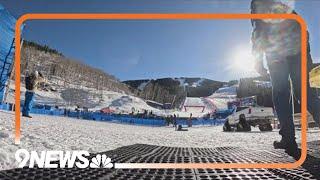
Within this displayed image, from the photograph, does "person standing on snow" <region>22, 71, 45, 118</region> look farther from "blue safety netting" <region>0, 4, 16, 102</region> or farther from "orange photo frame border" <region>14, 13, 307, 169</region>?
"orange photo frame border" <region>14, 13, 307, 169</region>

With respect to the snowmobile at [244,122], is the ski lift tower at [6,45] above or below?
above

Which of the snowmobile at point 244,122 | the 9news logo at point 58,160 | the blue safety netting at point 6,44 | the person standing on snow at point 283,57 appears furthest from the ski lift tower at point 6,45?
the snowmobile at point 244,122

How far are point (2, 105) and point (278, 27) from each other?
16.8ft

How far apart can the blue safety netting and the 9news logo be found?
197 centimetres

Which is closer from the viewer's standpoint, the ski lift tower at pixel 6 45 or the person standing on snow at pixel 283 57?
the person standing on snow at pixel 283 57

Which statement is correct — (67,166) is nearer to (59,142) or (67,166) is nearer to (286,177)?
(59,142)

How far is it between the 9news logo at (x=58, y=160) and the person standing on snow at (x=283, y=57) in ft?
4.07

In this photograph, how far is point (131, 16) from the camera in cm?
260

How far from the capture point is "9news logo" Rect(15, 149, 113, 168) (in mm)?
2137

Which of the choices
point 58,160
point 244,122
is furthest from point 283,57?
point 244,122

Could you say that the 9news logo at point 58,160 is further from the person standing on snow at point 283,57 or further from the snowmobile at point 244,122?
the snowmobile at point 244,122

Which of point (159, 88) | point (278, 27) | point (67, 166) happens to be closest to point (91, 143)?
point (67, 166)

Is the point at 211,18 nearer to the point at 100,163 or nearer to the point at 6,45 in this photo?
the point at 100,163

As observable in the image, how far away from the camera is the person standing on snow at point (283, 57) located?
2.53m
